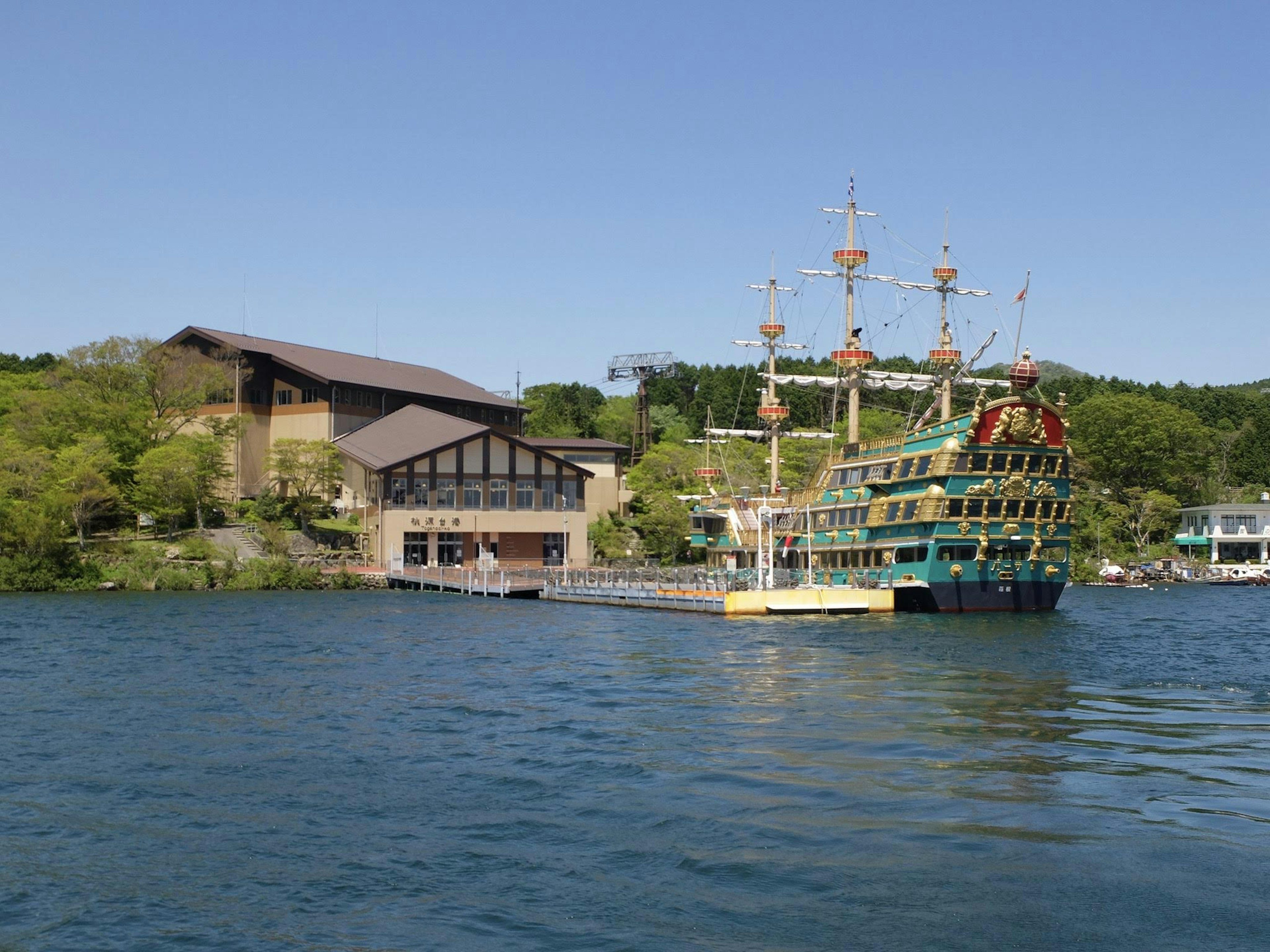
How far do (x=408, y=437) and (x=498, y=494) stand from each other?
323 inches

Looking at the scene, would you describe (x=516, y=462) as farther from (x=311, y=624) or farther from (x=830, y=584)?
(x=311, y=624)

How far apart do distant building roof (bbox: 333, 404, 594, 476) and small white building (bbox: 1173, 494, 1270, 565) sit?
200 ft

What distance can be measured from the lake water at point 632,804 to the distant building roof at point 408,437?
1810 inches

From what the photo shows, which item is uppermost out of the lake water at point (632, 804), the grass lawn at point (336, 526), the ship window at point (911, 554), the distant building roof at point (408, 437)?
the distant building roof at point (408, 437)

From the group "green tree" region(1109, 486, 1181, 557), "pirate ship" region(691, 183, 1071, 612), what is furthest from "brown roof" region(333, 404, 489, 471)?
"green tree" region(1109, 486, 1181, 557)

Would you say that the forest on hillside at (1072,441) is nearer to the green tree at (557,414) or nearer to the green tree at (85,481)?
the green tree at (557,414)

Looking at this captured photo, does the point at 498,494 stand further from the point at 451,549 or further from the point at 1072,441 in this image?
the point at 1072,441

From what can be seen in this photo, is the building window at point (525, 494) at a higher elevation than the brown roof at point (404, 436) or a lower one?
lower

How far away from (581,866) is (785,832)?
2988 mm

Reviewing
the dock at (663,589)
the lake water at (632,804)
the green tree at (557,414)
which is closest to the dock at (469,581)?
the dock at (663,589)

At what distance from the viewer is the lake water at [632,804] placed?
13391 mm

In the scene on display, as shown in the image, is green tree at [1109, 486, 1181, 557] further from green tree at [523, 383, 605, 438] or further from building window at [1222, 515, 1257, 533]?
green tree at [523, 383, 605, 438]

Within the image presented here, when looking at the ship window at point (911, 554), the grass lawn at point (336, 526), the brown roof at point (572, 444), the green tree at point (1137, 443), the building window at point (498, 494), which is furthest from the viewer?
the green tree at point (1137, 443)

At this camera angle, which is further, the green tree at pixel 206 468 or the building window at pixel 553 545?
the building window at pixel 553 545
